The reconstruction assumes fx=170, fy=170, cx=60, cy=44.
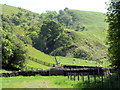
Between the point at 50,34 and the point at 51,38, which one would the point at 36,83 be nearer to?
the point at 51,38

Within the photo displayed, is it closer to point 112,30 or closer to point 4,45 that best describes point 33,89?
point 112,30

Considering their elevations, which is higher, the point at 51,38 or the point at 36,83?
the point at 36,83

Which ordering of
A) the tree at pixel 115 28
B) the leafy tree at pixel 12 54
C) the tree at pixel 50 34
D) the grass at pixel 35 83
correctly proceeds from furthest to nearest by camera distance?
the tree at pixel 50 34 < the leafy tree at pixel 12 54 < the tree at pixel 115 28 < the grass at pixel 35 83

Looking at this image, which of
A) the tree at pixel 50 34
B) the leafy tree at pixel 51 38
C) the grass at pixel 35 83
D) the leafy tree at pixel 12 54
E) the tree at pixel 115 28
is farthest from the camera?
the tree at pixel 50 34

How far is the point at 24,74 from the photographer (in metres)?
37.4

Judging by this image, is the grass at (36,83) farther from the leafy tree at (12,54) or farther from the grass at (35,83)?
the leafy tree at (12,54)

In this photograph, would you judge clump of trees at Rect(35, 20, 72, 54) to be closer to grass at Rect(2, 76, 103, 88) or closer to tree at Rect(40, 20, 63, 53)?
tree at Rect(40, 20, 63, 53)

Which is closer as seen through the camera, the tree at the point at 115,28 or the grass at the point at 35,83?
the grass at the point at 35,83

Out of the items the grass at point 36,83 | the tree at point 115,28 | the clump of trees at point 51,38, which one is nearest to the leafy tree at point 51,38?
the clump of trees at point 51,38

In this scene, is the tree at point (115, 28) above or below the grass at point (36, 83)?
above

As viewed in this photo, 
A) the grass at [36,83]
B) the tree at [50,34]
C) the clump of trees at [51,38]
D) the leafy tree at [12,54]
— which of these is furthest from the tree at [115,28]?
the tree at [50,34]

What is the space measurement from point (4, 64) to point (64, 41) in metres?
77.1

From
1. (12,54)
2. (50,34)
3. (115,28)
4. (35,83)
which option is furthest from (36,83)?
(50,34)

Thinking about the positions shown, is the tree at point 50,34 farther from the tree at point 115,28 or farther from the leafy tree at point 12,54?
the tree at point 115,28
